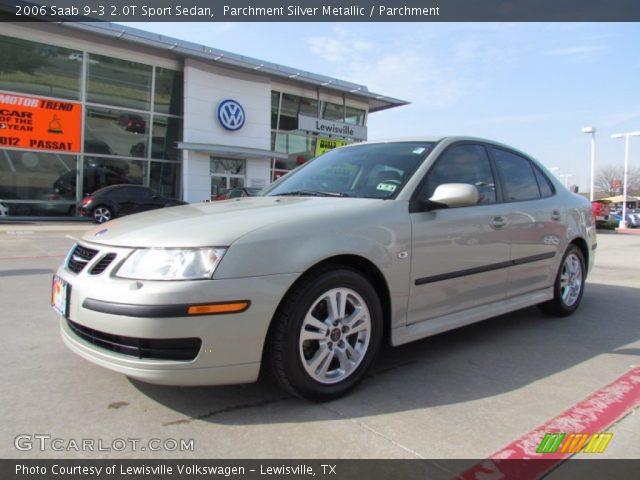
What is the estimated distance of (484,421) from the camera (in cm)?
256

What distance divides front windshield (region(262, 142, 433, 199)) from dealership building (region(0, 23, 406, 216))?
689 inches

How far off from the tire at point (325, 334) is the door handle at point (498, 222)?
4.33 ft

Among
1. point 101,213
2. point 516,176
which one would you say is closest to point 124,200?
point 101,213

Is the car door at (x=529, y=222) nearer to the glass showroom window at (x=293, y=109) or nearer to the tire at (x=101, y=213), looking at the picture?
the tire at (x=101, y=213)

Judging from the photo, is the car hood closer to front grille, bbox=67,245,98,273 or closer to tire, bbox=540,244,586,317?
front grille, bbox=67,245,98,273

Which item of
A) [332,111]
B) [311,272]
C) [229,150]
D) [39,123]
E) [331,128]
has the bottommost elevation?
[311,272]

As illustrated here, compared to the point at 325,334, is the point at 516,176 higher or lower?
higher

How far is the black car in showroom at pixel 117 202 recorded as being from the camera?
17.0 metres

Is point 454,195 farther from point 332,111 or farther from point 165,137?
point 332,111

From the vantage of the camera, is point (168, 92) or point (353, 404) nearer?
point (353, 404)

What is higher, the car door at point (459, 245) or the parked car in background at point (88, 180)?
the parked car in background at point (88, 180)

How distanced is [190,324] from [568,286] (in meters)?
3.94

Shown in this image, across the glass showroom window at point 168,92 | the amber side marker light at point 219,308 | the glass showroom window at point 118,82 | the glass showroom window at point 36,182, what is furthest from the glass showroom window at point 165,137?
the amber side marker light at point 219,308

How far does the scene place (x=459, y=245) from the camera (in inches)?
134
